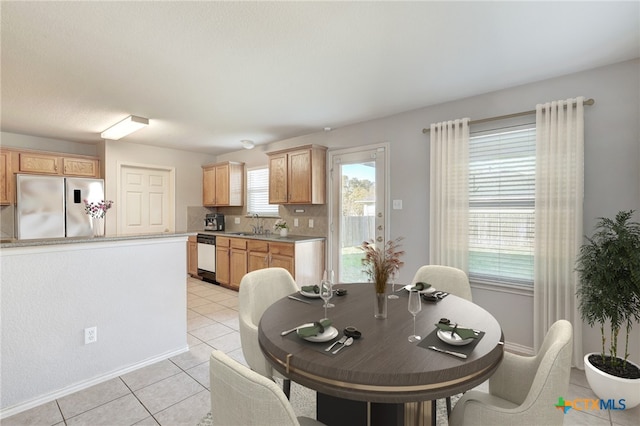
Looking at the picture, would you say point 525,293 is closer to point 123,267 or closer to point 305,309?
point 305,309

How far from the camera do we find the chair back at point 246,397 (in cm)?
83

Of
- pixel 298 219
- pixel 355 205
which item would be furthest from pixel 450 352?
pixel 298 219

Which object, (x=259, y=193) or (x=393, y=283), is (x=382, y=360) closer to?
(x=393, y=283)

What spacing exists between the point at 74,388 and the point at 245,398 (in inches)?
89.1

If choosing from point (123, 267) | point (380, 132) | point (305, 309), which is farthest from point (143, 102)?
point (305, 309)

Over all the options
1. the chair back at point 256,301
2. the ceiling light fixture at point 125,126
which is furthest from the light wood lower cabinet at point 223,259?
the chair back at point 256,301

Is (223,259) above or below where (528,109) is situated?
below

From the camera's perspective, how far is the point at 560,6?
71.0 inches

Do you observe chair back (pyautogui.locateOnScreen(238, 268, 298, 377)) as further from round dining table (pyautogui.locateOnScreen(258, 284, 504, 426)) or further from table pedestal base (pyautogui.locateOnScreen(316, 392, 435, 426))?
table pedestal base (pyautogui.locateOnScreen(316, 392, 435, 426))

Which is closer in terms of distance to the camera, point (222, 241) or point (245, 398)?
point (245, 398)

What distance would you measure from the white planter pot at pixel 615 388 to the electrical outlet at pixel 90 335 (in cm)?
368

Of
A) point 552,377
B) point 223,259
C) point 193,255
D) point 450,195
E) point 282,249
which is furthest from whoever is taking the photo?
point 193,255

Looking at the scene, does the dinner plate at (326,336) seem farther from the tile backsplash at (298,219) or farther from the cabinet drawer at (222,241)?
the cabinet drawer at (222,241)

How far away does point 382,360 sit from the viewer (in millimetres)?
1127
